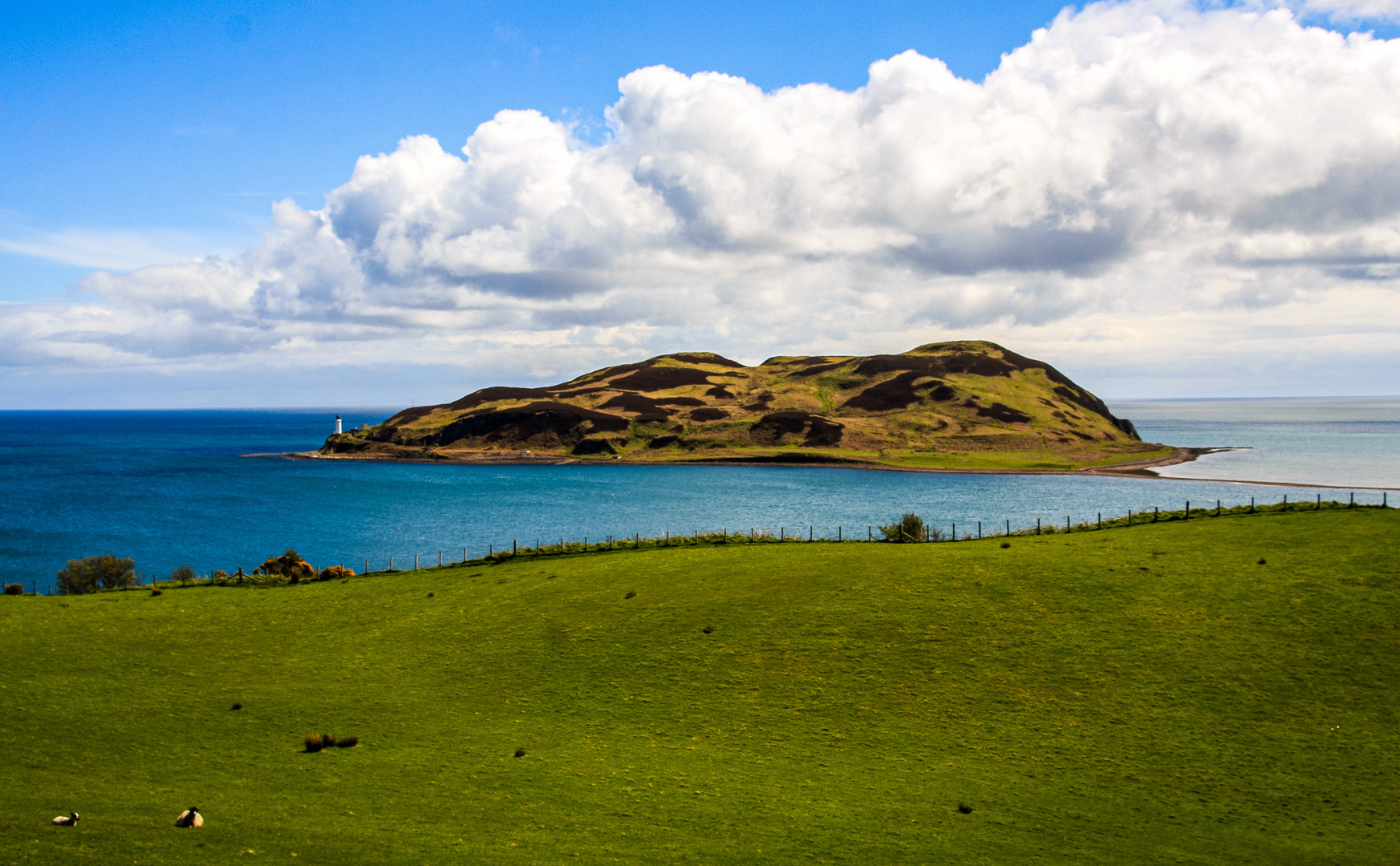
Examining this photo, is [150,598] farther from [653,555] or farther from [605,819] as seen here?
[605,819]

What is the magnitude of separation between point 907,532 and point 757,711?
144ft

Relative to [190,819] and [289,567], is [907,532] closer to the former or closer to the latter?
[289,567]

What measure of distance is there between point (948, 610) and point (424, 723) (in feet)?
80.9

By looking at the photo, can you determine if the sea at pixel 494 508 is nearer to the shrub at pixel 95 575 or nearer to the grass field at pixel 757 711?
the shrub at pixel 95 575

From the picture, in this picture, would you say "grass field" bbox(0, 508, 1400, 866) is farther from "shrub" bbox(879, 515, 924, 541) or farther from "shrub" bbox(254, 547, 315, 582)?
"shrub" bbox(879, 515, 924, 541)

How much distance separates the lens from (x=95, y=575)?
74.0 metres

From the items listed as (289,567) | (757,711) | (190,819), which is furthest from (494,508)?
(190,819)

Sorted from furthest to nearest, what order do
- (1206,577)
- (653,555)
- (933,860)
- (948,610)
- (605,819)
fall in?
(653,555) → (1206,577) → (948,610) → (605,819) → (933,860)

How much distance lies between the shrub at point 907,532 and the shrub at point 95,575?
72408 mm

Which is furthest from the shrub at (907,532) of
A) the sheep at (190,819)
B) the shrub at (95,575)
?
the shrub at (95,575)

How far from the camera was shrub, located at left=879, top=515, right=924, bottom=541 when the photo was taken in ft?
212

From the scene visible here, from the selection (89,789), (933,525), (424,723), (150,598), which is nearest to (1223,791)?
(424,723)

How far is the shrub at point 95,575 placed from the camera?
73312 millimetres

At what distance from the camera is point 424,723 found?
2911 cm
